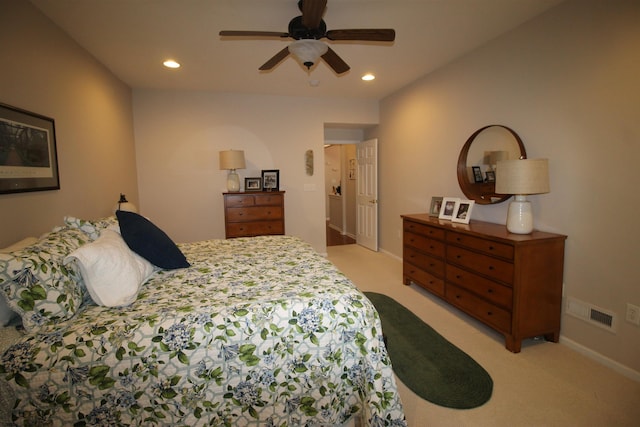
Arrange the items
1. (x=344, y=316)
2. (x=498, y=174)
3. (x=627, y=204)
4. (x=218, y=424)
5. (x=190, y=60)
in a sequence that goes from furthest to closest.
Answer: (x=190, y=60) < (x=498, y=174) < (x=627, y=204) < (x=344, y=316) < (x=218, y=424)

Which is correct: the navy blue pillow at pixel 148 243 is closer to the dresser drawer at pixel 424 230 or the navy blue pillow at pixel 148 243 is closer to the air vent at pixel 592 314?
the dresser drawer at pixel 424 230

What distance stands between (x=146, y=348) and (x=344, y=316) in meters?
0.88

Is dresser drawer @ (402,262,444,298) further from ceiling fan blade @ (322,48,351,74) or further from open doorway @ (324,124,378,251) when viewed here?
ceiling fan blade @ (322,48,351,74)

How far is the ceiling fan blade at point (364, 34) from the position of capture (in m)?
1.95

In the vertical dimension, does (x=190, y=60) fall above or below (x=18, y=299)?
above

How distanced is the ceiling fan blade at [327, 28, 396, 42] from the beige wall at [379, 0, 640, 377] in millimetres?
1397

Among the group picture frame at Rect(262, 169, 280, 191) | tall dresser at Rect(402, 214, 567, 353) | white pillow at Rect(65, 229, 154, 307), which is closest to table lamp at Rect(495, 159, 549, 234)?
tall dresser at Rect(402, 214, 567, 353)

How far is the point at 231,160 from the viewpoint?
4.06 metres

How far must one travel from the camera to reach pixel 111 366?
1.20 m

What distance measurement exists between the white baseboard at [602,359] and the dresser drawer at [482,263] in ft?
2.31

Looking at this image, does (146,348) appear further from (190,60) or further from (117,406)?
(190,60)

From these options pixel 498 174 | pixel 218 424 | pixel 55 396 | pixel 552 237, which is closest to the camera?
pixel 55 396

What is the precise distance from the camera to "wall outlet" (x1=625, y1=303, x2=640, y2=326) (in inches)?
74.3

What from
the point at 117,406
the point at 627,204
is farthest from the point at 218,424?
the point at 627,204
